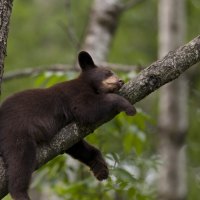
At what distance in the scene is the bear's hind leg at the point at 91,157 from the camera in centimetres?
689

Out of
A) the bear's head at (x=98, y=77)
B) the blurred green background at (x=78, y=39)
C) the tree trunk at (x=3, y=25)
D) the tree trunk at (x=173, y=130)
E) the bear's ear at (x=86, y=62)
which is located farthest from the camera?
the blurred green background at (x=78, y=39)

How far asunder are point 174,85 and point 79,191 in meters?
2.96

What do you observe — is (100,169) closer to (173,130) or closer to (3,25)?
(3,25)

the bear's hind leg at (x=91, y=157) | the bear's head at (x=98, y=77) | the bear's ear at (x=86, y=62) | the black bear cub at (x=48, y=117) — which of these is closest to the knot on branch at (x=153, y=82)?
the black bear cub at (x=48, y=117)

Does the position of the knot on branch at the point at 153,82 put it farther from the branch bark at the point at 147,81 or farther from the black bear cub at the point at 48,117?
the black bear cub at the point at 48,117

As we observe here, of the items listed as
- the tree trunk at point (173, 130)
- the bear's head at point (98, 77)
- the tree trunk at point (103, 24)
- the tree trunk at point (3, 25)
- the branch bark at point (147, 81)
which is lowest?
the tree trunk at point (173, 130)

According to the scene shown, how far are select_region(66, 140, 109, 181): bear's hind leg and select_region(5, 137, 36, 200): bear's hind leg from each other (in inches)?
39.1

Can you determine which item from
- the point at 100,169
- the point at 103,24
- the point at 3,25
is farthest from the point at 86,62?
the point at 103,24

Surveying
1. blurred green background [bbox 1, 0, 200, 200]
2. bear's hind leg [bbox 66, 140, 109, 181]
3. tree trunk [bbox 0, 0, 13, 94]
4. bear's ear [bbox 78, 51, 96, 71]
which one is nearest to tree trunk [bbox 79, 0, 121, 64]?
blurred green background [bbox 1, 0, 200, 200]

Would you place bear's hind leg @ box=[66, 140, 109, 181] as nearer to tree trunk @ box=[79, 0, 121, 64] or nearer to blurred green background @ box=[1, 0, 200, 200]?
blurred green background @ box=[1, 0, 200, 200]

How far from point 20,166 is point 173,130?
4.16 m

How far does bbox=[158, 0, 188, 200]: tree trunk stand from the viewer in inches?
369

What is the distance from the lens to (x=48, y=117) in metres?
6.38

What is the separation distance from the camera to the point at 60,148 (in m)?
5.73
